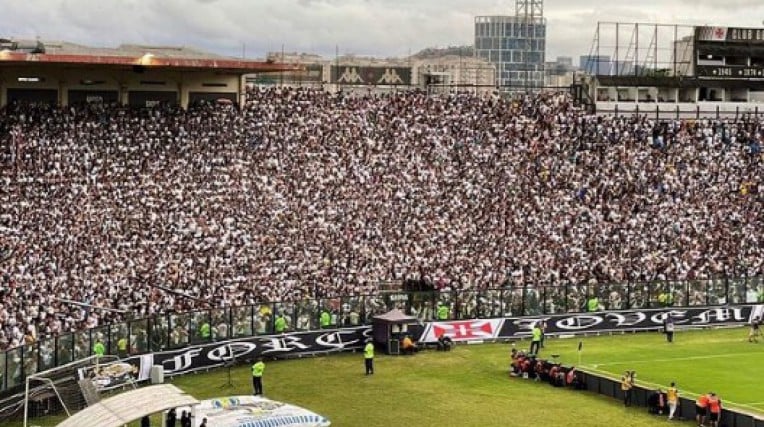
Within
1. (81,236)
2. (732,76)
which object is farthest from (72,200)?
(732,76)

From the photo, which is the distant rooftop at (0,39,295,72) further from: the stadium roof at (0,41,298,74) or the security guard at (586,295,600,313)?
the security guard at (586,295,600,313)

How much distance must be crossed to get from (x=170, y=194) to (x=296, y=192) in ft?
20.8

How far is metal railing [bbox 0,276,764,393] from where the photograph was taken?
3950cm

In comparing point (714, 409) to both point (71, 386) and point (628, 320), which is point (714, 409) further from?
point (628, 320)

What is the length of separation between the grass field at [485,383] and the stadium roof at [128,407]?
12506mm

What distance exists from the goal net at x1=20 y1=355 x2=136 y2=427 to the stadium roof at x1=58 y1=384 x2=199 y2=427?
12.1 feet

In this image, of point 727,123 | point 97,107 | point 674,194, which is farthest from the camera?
point 727,123

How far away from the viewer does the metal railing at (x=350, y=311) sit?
39500 mm

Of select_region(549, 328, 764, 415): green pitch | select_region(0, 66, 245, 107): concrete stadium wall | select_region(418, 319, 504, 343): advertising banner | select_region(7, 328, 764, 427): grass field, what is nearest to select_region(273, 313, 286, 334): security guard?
select_region(7, 328, 764, 427): grass field

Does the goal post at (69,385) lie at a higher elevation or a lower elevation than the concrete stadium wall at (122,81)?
lower

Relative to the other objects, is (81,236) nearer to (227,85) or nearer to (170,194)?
(170,194)

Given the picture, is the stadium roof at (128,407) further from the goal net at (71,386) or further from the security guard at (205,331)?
the security guard at (205,331)

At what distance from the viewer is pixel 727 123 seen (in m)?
74.4

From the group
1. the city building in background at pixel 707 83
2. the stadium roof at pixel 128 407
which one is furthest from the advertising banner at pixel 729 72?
the stadium roof at pixel 128 407
